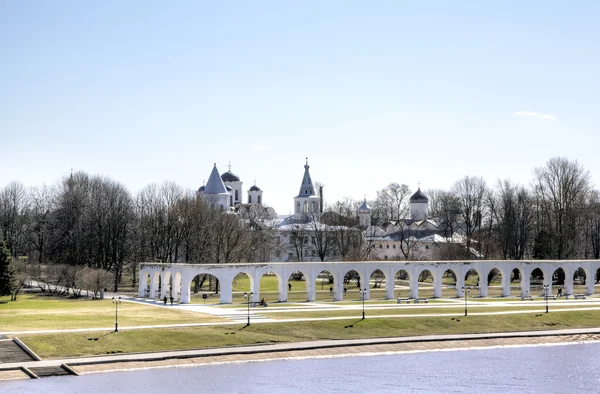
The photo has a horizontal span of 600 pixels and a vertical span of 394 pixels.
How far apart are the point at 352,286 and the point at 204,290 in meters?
14.9

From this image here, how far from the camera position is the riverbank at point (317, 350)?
39750 millimetres

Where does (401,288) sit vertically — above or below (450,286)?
below

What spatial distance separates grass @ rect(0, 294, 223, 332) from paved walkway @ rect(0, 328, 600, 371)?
6703 millimetres

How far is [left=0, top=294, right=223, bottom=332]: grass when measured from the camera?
47562 millimetres

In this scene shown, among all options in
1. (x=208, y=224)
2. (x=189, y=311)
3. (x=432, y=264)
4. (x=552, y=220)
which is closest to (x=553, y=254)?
(x=552, y=220)

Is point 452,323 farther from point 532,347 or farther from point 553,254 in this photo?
point 553,254

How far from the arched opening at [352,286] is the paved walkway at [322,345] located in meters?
20.4

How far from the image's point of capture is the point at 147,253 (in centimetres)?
8881

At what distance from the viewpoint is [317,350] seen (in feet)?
148

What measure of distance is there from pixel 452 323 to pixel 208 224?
36952 millimetres

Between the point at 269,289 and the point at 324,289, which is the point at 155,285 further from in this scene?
the point at 324,289

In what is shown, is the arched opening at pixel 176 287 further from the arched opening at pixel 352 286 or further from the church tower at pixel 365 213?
the church tower at pixel 365 213

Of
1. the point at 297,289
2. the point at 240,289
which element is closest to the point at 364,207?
the point at 297,289

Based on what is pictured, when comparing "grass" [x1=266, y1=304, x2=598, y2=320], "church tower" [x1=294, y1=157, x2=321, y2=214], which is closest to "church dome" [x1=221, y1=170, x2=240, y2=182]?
"church tower" [x1=294, y1=157, x2=321, y2=214]
